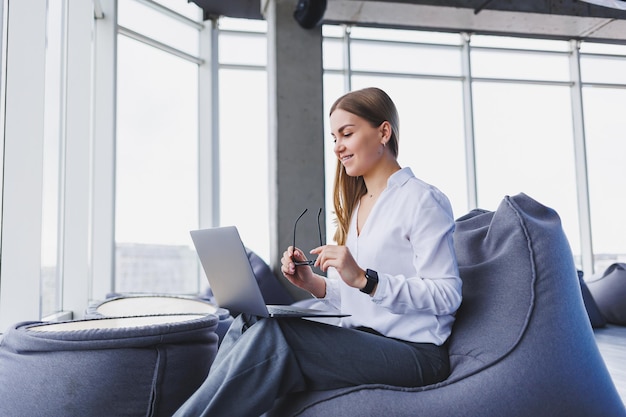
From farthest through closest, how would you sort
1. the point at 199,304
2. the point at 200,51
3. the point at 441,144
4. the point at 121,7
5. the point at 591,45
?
the point at 591,45
the point at 441,144
the point at 200,51
the point at 121,7
the point at 199,304

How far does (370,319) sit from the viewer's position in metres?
1.72

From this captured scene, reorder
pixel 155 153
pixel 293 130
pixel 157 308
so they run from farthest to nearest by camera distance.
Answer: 1. pixel 155 153
2. pixel 293 130
3. pixel 157 308

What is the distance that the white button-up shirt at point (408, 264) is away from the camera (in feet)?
4.92

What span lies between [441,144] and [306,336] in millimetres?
5493

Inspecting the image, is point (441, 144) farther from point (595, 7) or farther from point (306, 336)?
point (306, 336)

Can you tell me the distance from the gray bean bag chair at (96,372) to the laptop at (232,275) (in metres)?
0.24

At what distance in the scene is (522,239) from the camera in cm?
166

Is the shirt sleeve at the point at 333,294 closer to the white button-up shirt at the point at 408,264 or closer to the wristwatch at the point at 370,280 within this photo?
the white button-up shirt at the point at 408,264

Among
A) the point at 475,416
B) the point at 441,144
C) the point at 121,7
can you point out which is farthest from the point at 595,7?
the point at 475,416

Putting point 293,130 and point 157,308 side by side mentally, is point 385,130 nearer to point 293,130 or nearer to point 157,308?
point 157,308

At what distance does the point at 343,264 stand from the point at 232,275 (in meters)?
0.35

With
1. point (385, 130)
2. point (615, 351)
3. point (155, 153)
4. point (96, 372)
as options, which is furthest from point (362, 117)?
point (155, 153)

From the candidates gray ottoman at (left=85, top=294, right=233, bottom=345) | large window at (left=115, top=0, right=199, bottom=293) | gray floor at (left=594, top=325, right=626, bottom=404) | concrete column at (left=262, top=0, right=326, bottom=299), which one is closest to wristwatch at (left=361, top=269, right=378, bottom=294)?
gray ottoman at (left=85, top=294, right=233, bottom=345)

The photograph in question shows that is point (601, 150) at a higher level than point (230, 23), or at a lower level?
lower
